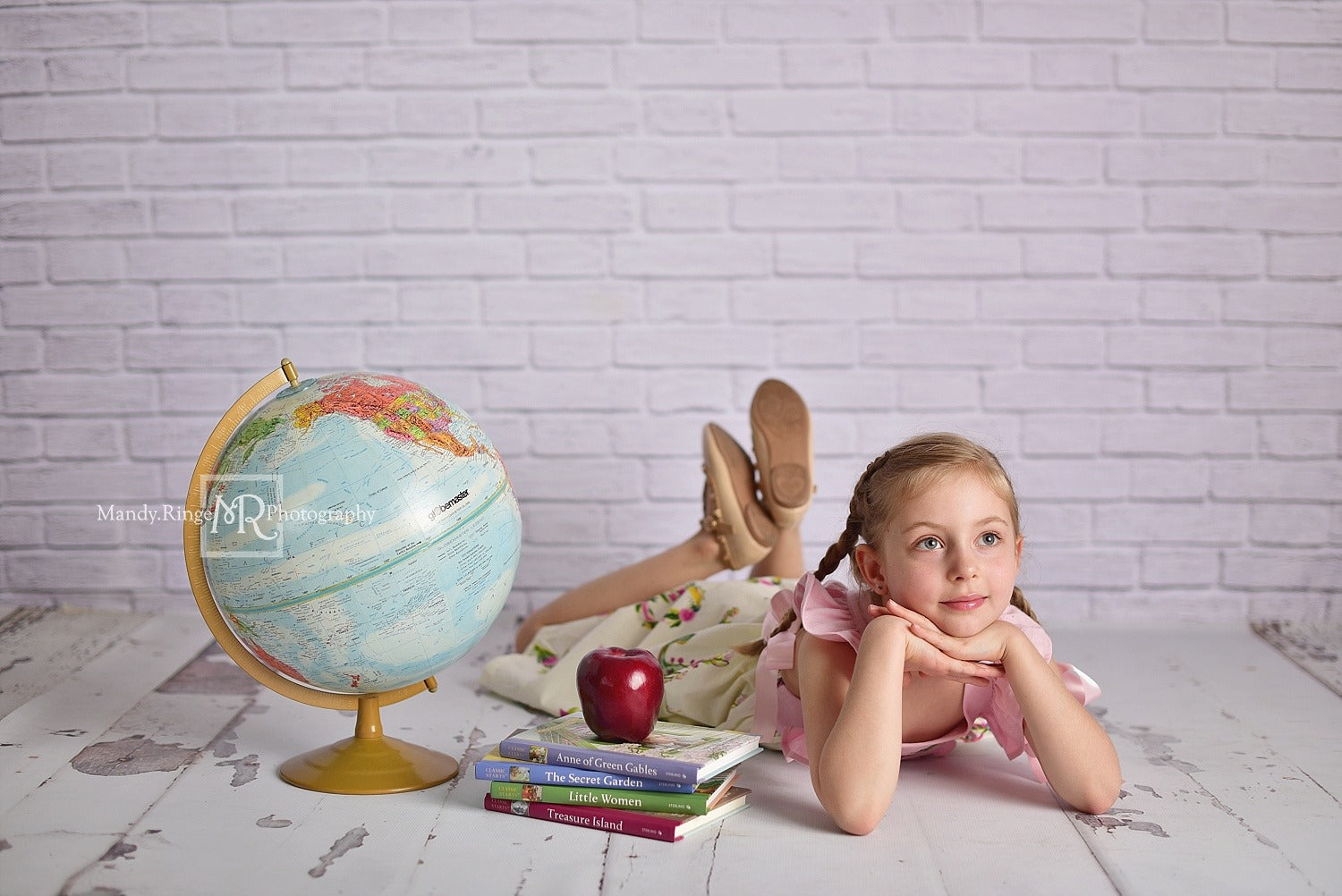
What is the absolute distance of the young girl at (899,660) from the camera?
6.16 ft

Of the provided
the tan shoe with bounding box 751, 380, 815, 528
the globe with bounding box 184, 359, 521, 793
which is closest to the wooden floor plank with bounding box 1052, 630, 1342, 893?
the tan shoe with bounding box 751, 380, 815, 528

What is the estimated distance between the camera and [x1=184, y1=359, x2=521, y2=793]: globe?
1.84 meters

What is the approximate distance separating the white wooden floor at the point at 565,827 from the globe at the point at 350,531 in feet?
0.87

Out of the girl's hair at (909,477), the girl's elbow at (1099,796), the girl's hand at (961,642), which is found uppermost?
the girl's hair at (909,477)

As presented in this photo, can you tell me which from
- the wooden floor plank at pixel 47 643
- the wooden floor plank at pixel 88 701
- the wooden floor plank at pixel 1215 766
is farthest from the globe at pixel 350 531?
the wooden floor plank at pixel 1215 766

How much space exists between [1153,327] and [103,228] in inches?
116

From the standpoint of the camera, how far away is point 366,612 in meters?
1.87

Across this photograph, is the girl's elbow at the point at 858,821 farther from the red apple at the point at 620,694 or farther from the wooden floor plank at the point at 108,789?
the wooden floor plank at the point at 108,789

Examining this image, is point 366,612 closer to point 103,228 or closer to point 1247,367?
point 103,228

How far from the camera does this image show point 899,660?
6.15 ft

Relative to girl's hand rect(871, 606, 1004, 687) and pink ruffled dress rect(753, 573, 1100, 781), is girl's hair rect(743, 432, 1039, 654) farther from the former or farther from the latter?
girl's hand rect(871, 606, 1004, 687)

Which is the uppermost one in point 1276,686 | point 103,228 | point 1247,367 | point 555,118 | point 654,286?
point 555,118

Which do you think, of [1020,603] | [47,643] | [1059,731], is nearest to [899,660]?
[1059,731]

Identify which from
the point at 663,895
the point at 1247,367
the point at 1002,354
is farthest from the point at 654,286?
the point at 663,895
